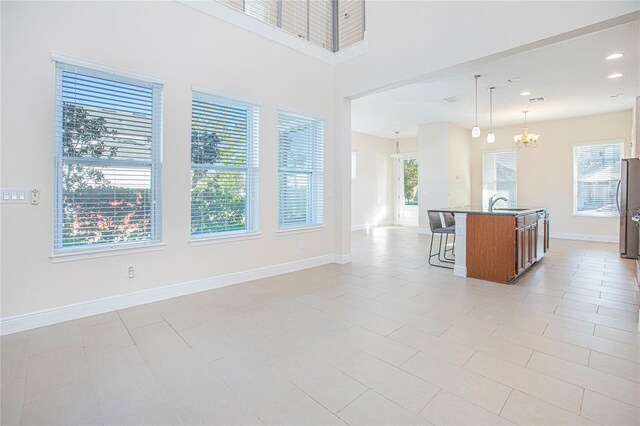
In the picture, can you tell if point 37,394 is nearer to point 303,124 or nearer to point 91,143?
point 91,143

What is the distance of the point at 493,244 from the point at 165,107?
4.23 metres

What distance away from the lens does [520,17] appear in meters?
3.14

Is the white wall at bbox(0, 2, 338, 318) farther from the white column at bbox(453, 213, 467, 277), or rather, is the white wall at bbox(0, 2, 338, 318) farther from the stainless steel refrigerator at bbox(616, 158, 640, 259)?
the stainless steel refrigerator at bbox(616, 158, 640, 259)

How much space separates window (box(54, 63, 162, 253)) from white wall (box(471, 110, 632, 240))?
29.4 feet

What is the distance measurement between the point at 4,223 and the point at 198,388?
7.21ft

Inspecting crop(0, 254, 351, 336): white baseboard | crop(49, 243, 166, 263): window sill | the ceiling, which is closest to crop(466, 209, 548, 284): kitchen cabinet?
the ceiling

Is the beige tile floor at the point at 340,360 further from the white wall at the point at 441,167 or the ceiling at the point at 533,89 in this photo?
the white wall at the point at 441,167

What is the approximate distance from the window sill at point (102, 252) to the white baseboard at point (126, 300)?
42cm

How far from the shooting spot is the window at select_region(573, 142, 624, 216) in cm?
752

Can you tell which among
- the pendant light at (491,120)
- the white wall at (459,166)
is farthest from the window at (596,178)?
the white wall at (459,166)

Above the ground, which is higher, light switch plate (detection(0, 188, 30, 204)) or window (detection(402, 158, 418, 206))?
window (detection(402, 158, 418, 206))

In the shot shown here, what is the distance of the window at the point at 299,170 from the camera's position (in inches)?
181

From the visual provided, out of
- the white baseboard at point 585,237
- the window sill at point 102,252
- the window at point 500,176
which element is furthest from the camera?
the window at point 500,176

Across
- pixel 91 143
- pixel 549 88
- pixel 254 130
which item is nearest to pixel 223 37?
pixel 254 130
